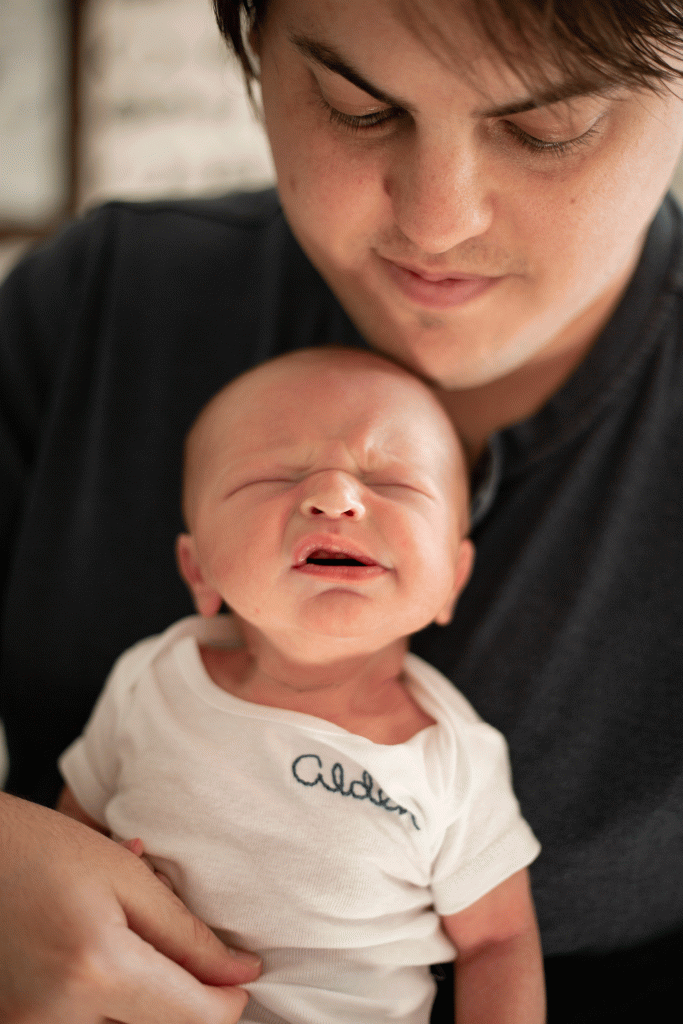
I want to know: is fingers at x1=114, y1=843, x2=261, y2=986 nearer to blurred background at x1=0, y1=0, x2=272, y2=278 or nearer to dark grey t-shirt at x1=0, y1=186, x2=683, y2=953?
dark grey t-shirt at x1=0, y1=186, x2=683, y2=953

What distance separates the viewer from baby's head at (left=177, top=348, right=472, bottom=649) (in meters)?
0.91

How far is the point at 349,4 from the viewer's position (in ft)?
2.57

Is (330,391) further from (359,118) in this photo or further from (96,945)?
(96,945)

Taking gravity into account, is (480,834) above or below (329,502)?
below

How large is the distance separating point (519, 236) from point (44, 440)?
0.82 meters

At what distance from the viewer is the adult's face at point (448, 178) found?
785mm

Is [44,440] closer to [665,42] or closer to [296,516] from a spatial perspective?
[296,516]

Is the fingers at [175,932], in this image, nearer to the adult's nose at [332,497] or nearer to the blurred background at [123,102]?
the adult's nose at [332,497]

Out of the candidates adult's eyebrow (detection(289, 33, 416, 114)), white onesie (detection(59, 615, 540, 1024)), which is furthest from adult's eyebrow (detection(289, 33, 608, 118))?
white onesie (detection(59, 615, 540, 1024))

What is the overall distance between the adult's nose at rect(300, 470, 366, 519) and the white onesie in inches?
10.6

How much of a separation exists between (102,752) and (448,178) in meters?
0.85

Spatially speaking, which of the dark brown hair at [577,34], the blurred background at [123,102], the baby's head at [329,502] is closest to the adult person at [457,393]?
the dark brown hair at [577,34]

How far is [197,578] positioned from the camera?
1115 mm

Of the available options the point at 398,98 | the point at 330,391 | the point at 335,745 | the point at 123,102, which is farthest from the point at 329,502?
the point at 123,102
